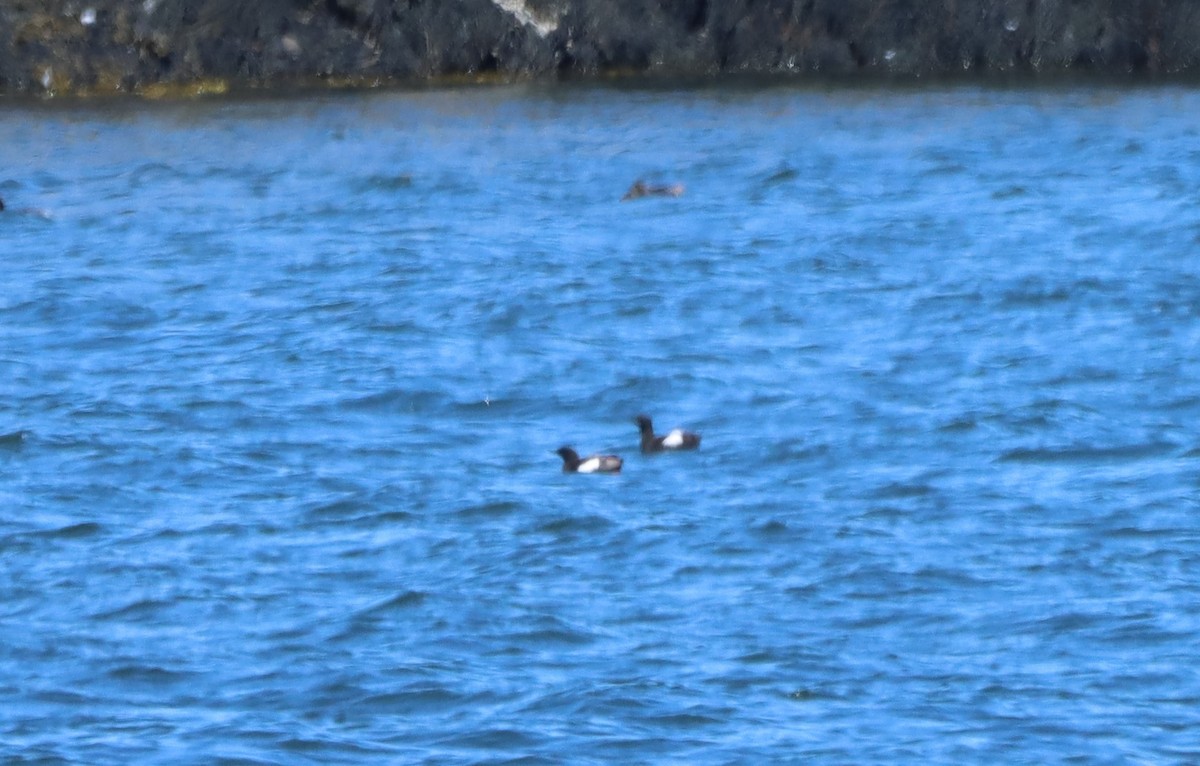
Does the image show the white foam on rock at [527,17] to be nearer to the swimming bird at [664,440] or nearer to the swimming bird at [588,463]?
the swimming bird at [664,440]

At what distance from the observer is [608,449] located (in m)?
12.7

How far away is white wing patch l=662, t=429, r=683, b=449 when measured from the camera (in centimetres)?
1235

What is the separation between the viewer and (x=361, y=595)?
990 cm

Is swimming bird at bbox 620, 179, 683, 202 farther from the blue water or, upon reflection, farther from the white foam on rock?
the white foam on rock

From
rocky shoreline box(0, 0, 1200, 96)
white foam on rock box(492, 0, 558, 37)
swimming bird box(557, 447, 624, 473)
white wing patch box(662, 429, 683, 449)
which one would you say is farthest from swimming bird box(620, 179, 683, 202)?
white foam on rock box(492, 0, 558, 37)

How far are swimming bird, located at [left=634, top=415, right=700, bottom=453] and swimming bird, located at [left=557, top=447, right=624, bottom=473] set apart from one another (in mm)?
259

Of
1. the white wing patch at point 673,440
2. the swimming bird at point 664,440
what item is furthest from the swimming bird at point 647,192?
the white wing patch at point 673,440

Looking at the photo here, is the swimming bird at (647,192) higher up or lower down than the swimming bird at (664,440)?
higher up

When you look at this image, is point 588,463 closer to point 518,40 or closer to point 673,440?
point 673,440

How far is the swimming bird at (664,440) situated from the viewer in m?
12.3

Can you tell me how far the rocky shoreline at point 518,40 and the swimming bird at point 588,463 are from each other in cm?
1757

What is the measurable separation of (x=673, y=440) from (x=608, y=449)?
1.68ft

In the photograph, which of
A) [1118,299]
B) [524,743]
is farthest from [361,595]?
[1118,299]

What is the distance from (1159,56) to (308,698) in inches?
876
